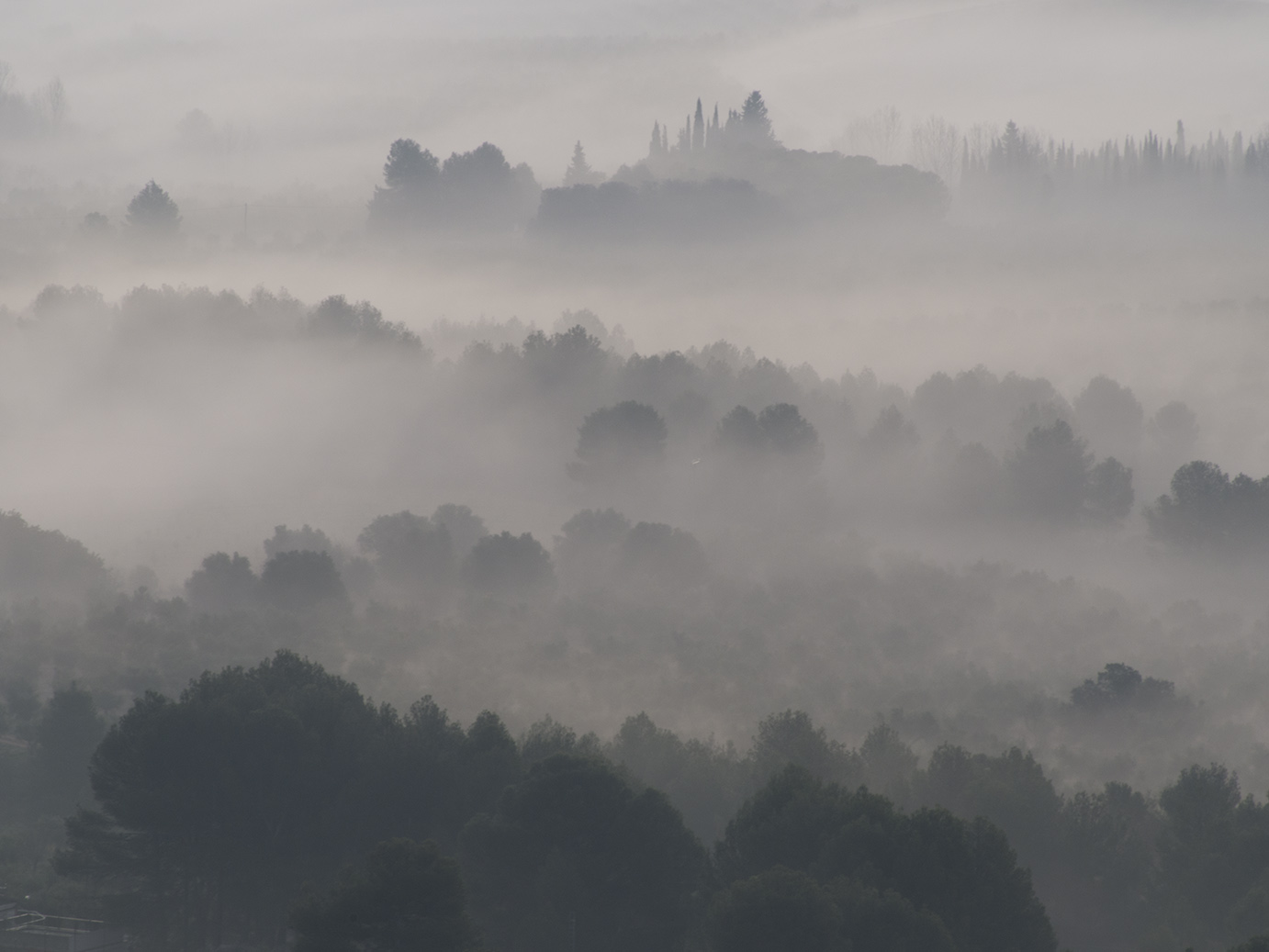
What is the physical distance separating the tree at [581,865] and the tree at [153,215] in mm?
156924

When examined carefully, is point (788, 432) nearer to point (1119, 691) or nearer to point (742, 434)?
point (742, 434)

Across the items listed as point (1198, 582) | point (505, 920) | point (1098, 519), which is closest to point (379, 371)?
point (1098, 519)

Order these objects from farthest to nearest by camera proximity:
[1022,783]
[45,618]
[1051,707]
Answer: [45,618] < [1051,707] < [1022,783]

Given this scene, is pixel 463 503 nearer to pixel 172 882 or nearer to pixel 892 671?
pixel 892 671

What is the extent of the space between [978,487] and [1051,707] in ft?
129

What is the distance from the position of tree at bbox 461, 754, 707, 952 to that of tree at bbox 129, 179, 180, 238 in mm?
156924

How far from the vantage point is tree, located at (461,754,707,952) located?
40906 mm

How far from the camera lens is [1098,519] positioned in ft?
346

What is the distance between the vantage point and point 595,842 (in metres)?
42.1

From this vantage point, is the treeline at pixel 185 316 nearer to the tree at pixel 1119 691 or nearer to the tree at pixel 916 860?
the tree at pixel 1119 691

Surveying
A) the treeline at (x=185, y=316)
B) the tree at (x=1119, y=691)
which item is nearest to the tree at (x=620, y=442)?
the treeline at (x=185, y=316)

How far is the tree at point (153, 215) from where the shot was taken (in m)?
180

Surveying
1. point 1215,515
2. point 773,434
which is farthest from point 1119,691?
point 773,434

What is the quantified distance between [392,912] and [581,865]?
8.77m
